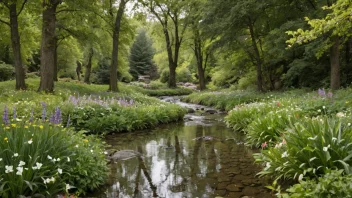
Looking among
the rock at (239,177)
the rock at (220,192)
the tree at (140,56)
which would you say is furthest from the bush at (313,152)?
the tree at (140,56)

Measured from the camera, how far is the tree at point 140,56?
53.6 metres

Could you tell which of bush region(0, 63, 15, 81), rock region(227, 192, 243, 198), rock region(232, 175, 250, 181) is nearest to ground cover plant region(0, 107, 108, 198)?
rock region(227, 192, 243, 198)

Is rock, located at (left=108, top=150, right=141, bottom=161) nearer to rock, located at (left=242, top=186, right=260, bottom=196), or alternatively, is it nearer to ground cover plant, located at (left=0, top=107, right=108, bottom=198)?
ground cover plant, located at (left=0, top=107, right=108, bottom=198)

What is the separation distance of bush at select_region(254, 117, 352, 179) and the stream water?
521 mm

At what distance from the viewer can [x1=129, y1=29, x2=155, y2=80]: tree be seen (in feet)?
176

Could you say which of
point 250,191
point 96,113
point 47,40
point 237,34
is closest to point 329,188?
point 250,191

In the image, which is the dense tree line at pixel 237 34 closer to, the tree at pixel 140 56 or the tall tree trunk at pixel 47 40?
the tall tree trunk at pixel 47 40

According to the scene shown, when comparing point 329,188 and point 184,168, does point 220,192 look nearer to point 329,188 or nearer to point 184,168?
point 184,168

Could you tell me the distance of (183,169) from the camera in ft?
19.4

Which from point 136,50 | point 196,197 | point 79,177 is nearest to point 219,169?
point 196,197

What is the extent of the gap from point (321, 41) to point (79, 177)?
12.6 meters

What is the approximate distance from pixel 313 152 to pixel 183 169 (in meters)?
2.58

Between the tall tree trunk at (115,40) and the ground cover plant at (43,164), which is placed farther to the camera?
the tall tree trunk at (115,40)

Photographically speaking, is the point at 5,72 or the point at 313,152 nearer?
the point at 313,152
